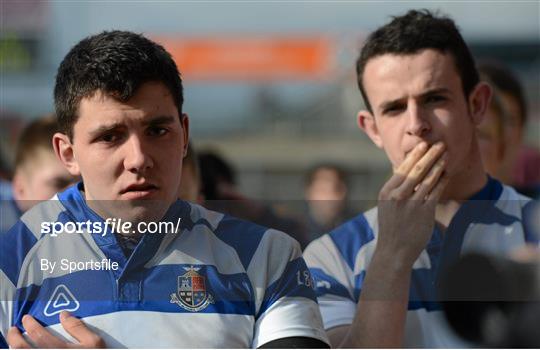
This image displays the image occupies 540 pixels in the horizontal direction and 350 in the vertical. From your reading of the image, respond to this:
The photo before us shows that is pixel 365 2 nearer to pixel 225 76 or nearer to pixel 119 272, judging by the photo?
pixel 119 272

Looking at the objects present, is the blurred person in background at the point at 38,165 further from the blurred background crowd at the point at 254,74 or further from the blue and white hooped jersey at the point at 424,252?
the blue and white hooped jersey at the point at 424,252

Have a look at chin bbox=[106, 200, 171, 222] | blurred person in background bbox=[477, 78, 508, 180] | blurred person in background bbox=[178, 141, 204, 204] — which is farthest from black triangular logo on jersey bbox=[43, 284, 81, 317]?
blurred person in background bbox=[477, 78, 508, 180]

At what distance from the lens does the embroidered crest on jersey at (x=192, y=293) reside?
4.55 feet

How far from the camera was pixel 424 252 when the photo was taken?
59.1 inches

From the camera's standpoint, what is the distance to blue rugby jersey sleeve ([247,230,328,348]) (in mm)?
1372

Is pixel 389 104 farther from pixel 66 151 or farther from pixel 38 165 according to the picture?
pixel 38 165

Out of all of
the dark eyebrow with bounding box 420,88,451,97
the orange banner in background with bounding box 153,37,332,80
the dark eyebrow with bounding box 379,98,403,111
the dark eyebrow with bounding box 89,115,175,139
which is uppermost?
the dark eyebrow with bounding box 89,115,175,139

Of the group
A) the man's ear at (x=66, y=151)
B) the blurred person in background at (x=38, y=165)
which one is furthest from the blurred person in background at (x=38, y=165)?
the man's ear at (x=66, y=151)

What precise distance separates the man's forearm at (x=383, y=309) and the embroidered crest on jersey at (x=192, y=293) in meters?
0.24

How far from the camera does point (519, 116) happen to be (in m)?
2.43

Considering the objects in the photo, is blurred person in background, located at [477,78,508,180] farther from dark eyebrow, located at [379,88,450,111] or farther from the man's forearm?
the man's forearm

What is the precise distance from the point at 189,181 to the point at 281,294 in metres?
0.41

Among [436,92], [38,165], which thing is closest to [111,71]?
[436,92]

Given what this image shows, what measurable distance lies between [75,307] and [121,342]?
0.27 feet
